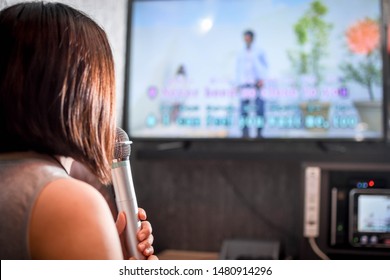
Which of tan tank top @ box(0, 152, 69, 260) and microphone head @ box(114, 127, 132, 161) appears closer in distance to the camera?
tan tank top @ box(0, 152, 69, 260)

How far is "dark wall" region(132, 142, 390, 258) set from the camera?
1.50 meters

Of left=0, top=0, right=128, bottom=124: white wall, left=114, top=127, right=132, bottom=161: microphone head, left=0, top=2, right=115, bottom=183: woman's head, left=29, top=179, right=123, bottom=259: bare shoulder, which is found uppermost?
left=0, top=0, right=128, bottom=124: white wall

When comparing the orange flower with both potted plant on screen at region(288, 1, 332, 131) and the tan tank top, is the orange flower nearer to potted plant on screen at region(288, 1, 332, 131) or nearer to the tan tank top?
potted plant on screen at region(288, 1, 332, 131)

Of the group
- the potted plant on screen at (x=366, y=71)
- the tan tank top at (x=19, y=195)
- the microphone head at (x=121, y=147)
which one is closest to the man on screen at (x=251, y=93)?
the potted plant on screen at (x=366, y=71)

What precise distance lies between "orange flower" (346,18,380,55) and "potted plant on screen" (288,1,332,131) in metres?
0.06

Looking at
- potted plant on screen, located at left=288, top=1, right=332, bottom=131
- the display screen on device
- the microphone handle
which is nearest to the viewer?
the microphone handle

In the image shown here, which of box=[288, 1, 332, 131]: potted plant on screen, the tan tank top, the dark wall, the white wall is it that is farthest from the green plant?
the tan tank top

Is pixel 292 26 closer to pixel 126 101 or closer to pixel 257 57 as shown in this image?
pixel 257 57

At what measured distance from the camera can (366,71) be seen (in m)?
1.41

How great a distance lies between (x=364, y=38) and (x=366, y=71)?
0.08 metres

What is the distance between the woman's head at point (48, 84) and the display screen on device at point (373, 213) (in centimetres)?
77

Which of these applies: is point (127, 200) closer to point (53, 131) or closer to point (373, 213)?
point (53, 131)

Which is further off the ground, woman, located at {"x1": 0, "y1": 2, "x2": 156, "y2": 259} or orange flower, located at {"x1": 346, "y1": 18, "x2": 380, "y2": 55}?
orange flower, located at {"x1": 346, "y1": 18, "x2": 380, "y2": 55}

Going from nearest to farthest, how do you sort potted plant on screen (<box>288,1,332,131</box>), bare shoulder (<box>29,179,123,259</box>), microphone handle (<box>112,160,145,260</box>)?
1. bare shoulder (<box>29,179,123,259</box>)
2. microphone handle (<box>112,160,145,260</box>)
3. potted plant on screen (<box>288,1,332,131</box>)
